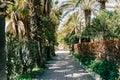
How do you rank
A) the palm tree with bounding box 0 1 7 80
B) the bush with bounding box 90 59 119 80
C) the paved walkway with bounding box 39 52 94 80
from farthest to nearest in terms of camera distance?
1. the paved walkway with bounding box 39 52 94 80
2. the bush with bounding box 90 59 119 80
3. the palm tree with bounding box 0 1 7 80

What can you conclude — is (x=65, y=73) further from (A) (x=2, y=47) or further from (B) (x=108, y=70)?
(A) (x=2, y=47)

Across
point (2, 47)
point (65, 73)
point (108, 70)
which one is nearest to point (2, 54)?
point (2, 47)

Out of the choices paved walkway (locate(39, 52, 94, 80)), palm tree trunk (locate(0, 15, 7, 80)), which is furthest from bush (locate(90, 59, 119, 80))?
palm tree trunk (locate(0, 15, 7, 80))

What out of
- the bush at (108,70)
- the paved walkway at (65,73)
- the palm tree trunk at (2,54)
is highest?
the palm tree trunk at (2,54)

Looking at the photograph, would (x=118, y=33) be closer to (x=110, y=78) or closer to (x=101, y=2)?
(x=101, y=2)

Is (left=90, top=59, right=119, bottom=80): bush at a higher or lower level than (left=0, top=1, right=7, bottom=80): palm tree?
lower

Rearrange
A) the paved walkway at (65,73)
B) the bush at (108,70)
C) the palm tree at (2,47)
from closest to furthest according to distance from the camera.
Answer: the palm tree at (2,47)
the bush at (108,70)
the paved walkway at (65,73)

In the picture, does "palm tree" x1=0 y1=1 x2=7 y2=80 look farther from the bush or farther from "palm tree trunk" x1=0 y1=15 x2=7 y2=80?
the bush

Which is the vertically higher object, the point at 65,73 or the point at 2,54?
the point at 2,54

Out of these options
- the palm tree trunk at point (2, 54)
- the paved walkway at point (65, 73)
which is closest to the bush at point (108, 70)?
the paved walkway at point (65, 73)

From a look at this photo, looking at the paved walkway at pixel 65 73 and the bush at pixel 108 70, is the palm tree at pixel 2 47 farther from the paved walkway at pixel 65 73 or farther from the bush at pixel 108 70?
the paved walkway at pixel 65 73

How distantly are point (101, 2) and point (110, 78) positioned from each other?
16058 mm

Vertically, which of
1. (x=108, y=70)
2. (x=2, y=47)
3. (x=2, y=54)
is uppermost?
(x=2, y=47)

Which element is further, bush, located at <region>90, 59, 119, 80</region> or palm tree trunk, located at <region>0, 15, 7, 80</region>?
bush, located at <region>90, 59, 119, 80</region>
